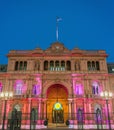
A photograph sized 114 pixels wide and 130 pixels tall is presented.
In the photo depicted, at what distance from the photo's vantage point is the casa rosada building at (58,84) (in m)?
37.5

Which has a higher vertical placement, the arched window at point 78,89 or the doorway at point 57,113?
the arched window at point 78,89

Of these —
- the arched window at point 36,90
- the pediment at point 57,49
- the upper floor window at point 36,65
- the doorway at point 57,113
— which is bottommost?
the doorway at point 57,113

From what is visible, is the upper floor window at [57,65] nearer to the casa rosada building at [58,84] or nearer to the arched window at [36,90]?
the casa rosada building at [58,84]

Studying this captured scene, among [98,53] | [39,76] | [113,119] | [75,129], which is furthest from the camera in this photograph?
[98,53]

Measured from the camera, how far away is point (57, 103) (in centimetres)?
4156

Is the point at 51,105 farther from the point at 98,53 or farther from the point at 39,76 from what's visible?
the point at 98,53

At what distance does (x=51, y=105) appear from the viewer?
41750 millimetres

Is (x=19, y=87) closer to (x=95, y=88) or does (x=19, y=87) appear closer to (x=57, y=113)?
(x=57, y=113)

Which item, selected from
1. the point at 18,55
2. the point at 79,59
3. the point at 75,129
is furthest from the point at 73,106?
the point at 18,55

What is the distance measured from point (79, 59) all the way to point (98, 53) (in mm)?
5154

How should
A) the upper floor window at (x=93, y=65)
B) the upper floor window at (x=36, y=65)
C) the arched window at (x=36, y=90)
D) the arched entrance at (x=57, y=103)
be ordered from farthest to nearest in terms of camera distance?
the upper floor window at (x=93, y=65) < the upper floor window at (x=36, y=65) < the arched entrance at (x=57, y=103) < the arched window at (x=36, y=90)

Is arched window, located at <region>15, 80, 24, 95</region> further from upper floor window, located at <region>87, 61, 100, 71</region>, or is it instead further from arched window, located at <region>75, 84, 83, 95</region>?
upper floor window, located at <region>87, 61, 100, 71</region>

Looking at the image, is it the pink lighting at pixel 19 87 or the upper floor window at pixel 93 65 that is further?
the upper floor window at pixel 93 65

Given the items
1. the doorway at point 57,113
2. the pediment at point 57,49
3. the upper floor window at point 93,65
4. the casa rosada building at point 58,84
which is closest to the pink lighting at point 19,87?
the casa rosada building at point 58,84
